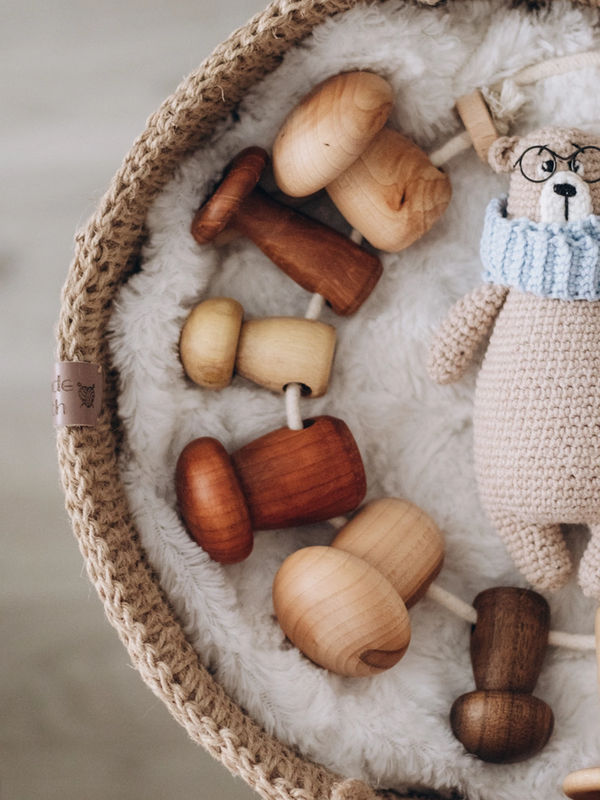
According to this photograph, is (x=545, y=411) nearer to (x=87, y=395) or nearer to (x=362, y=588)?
(x=362, y=588)

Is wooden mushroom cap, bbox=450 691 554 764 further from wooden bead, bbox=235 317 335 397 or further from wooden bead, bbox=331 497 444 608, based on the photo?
wooden bead, bbox=235 317 335 397

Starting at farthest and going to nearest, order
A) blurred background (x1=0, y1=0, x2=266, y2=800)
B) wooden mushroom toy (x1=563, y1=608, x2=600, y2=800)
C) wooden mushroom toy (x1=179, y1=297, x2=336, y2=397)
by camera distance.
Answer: blurred background (x1=0, y1=0, x2=266, y2=800) < wooden mushroom toy (x1=179, y1=297, x2=336, y2=397) < wooden mushroom toy (x1=563, y1=608, x2=600, y2=800)

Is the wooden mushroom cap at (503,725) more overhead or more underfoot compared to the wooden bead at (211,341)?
more underfoot

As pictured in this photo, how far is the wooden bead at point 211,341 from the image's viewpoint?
26.6 inches

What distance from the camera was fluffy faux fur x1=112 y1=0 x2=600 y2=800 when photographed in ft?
2.19

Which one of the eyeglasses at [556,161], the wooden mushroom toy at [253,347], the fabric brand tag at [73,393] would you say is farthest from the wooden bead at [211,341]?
the eyeglasses at [556,161]

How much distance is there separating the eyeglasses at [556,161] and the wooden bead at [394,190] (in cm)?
9

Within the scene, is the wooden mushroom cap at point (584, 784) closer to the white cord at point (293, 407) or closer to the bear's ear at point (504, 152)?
the white cord at point (293, 407)

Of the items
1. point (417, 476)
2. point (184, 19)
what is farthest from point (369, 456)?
→ point (184, 19)

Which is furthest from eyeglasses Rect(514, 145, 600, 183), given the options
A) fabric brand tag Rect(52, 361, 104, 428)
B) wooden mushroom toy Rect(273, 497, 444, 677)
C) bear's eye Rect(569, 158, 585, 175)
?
fabric brand tag Rect(52, 361, 104, 428)

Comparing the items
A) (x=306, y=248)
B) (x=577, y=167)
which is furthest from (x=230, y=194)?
(x=577, y=167)

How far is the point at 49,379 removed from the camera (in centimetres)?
85

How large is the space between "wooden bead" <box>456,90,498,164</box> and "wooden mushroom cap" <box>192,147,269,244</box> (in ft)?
0.70

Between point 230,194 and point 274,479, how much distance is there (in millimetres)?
281
